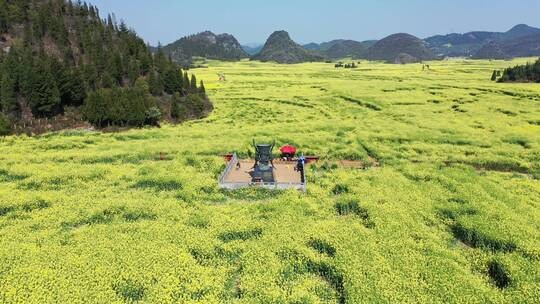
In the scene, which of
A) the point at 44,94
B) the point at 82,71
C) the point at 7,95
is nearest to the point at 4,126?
the point at 7,95

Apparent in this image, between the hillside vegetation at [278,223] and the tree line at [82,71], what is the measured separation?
1329 centimetres

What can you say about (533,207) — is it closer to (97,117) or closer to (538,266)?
(538,266)

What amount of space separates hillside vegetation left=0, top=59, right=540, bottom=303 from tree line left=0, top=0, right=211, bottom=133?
13294 mm

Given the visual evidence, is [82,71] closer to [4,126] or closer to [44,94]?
[44,94]

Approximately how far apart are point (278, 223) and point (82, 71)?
5349cm

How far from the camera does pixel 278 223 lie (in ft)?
66.5

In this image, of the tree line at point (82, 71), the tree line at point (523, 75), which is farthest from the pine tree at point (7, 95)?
the tree line at point (523, 75)

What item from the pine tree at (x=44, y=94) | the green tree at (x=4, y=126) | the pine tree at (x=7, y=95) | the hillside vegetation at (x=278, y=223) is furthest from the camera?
the pine tree at (x=44, y=94)

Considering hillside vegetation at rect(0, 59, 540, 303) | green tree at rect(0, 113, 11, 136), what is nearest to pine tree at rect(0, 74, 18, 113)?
green tree at rect(0, 113, 11, 136)

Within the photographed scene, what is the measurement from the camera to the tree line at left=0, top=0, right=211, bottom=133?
169 ft

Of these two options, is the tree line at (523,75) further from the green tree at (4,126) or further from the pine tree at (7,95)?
the green tree at (4,126)

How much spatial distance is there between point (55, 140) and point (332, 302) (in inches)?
1527

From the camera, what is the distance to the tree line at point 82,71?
169 ft

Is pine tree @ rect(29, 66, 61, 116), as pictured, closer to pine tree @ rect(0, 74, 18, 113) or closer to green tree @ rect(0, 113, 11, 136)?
pine tree @ rect(0, 74, 18, 113)
